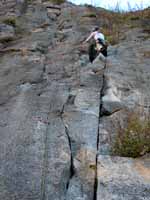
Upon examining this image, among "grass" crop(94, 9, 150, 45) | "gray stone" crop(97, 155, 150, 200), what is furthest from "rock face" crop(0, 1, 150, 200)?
"grass" crop(94, 9, 150, 45)

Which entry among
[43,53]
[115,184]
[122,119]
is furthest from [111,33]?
[115,184]

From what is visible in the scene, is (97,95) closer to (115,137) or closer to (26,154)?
(115,137)

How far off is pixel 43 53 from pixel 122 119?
592 centimetres

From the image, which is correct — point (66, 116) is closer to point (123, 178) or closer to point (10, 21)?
point (123, 178)

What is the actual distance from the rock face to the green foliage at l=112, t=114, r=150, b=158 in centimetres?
20

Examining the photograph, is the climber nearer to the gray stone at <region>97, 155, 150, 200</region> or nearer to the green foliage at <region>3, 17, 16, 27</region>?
the green foliage at <region>3, 17, 16, 27</region>

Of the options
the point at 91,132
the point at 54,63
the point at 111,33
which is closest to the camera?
the point at 91,132

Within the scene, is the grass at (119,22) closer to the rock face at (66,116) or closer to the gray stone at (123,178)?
the rock face at (66,116)

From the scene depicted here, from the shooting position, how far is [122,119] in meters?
10.8

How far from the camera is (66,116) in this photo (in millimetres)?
10992

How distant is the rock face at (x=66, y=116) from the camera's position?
8617mm

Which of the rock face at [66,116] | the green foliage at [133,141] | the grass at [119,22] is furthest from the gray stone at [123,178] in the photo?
the grass at [119,22]

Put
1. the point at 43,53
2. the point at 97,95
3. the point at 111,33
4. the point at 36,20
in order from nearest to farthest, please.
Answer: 1. the point at 97,95
2. the point at 43,53
3. the point at 111,33
4. the point at 36,20

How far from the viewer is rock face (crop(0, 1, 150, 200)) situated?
8.62 metres
